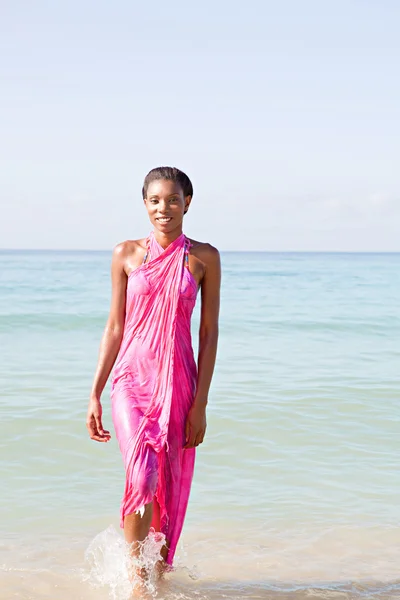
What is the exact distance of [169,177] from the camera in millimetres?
4074

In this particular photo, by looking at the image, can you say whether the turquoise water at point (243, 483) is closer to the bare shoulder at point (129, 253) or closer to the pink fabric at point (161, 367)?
the pink fabric at point (161, 367)

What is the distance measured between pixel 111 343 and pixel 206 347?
0.48m

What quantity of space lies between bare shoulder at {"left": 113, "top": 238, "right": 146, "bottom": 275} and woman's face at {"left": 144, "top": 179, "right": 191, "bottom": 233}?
13cm

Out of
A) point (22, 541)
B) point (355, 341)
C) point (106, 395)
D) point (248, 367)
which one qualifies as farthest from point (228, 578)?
point (355, 341)

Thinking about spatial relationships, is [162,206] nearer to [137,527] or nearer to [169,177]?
[169,177]

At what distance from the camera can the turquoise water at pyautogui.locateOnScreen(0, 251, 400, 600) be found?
15.7ft

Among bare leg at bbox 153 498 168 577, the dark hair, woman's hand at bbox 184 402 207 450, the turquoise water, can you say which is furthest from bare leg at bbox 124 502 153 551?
the dark hair

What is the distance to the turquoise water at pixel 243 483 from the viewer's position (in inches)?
189

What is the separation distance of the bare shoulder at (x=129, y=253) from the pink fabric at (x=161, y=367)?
5 centimetres

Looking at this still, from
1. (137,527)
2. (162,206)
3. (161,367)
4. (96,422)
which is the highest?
(162,206)

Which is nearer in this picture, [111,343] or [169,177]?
[169,177]

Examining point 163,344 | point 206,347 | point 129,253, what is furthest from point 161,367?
point 129,253

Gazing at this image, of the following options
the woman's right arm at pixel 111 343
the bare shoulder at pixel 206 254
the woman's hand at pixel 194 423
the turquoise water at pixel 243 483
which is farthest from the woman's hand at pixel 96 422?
the bare shoulder at pixel 206 254

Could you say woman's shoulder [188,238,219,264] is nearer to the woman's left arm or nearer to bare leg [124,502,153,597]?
the woman's left arm
